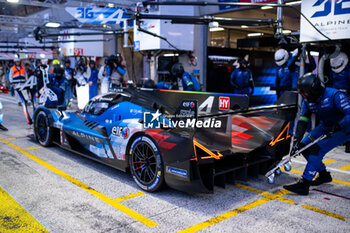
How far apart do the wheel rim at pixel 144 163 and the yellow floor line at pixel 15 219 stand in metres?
1.42

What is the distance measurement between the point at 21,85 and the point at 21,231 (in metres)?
7.94

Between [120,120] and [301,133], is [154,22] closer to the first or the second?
[120,120]

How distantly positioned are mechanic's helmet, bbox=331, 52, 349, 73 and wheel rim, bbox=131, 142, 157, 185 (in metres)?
5.02

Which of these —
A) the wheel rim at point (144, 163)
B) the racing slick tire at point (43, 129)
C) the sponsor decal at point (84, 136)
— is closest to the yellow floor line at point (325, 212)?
the wheel rim at point (144, 163)

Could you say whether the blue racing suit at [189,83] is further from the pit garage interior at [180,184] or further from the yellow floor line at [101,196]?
the yellow floor line at [101,196]

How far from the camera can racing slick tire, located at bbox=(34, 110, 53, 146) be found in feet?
21.1

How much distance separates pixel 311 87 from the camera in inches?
159

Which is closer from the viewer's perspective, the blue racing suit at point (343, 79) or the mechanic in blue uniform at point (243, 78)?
the blue racing suit at point (343, 79)

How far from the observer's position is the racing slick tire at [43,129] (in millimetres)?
6426

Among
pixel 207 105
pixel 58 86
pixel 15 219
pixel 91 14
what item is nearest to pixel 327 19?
pixel 207 105

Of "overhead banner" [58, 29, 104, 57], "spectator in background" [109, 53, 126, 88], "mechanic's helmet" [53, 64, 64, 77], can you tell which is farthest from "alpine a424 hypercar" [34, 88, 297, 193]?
"overhead banner" [58, 29, 104, 57]

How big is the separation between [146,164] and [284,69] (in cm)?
565

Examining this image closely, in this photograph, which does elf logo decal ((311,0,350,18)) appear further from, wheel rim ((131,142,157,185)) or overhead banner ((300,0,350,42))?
wheel rim ((131,142,157,185))

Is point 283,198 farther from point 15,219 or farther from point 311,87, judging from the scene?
point 15,219
